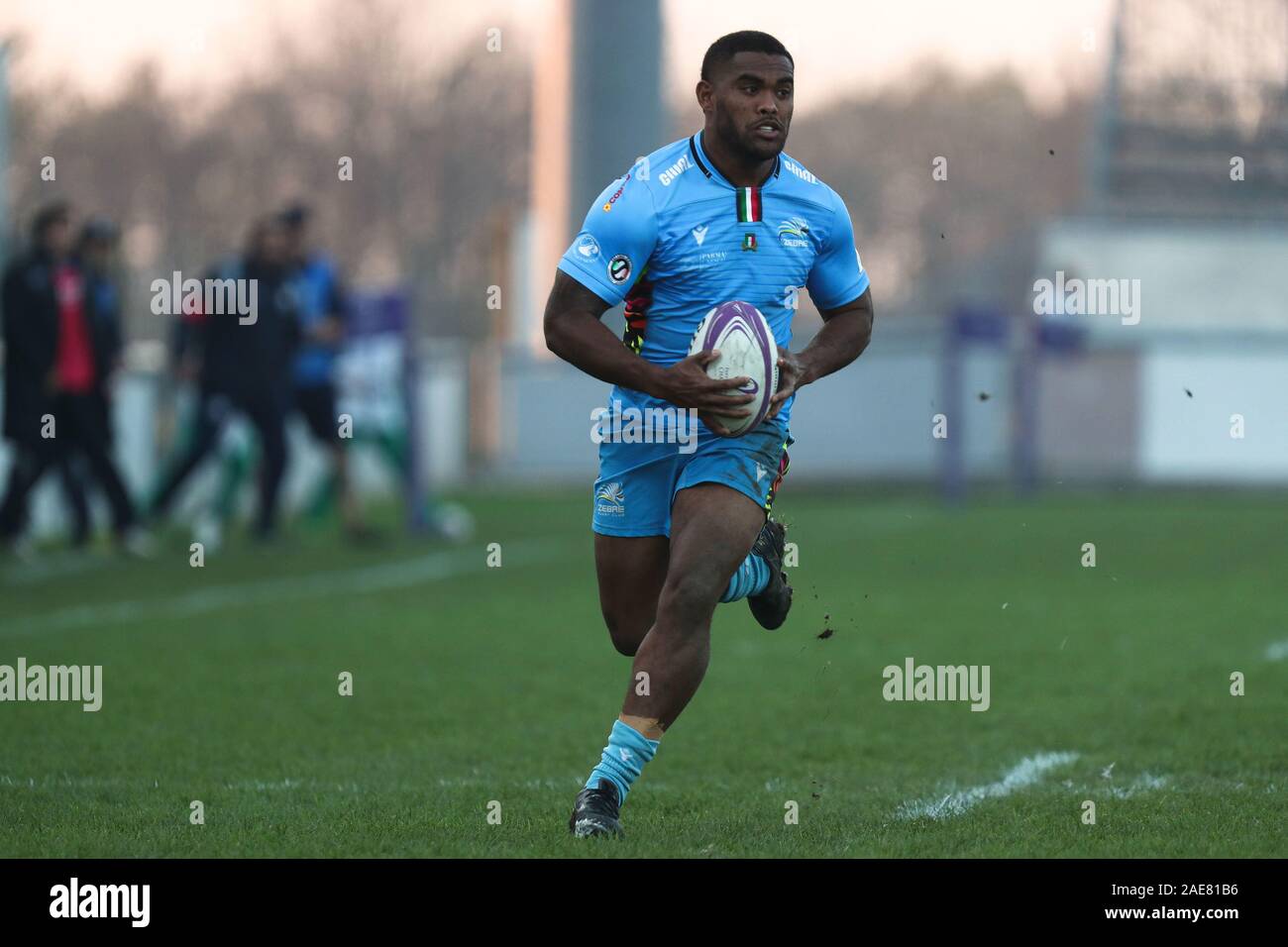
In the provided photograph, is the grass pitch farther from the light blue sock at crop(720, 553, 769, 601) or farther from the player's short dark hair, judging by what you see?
the player's short dark hair

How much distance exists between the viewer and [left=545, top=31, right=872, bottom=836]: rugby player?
5508 millimetres

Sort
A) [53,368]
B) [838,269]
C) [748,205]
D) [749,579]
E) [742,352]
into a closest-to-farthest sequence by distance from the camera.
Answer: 1. [742,352]
2. [748,205]
3. [749,579]
4. [838,269]
5. [53,368]

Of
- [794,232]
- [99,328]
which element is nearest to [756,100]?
[794,232]

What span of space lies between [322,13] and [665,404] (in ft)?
152

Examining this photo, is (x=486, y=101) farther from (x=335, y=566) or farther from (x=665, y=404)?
(x=665, y=404)

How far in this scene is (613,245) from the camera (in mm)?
5625

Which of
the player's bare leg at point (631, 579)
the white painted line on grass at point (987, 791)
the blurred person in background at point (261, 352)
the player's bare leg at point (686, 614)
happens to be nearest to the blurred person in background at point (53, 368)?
the blurred person in background at point (261, 352)

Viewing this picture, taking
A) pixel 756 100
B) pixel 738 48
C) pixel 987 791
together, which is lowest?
pixel 987 791

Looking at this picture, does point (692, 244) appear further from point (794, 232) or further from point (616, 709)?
point (616, 709)

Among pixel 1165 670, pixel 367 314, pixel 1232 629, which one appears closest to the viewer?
pixel 1165 670

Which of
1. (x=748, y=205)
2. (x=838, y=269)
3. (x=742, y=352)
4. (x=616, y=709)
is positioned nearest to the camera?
(x=742, y=352)

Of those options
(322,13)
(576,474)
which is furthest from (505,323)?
(322,13)

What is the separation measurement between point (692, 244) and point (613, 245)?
0.24 m
